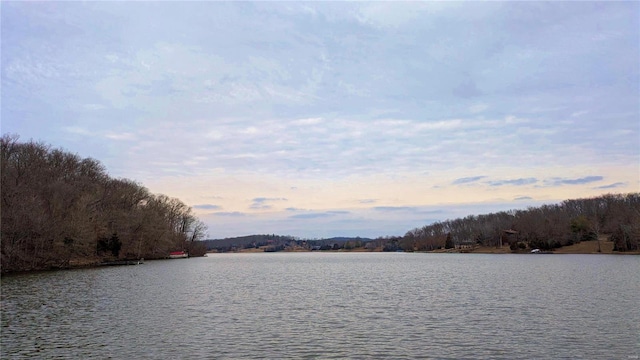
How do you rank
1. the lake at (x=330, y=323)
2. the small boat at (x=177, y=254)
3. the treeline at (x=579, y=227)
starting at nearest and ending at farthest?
the lake at (x=330, y=323)
the treeline at (x=579, y=227)
the small boat at (x=177, y=254)

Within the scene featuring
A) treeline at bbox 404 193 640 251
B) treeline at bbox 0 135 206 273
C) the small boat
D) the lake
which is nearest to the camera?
the lake

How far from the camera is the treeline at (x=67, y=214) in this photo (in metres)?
65.4

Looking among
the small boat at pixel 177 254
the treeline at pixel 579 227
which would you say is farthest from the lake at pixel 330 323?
the small boat at pixel 177 254

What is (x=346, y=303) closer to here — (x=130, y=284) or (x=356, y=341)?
(x=356, y=341)

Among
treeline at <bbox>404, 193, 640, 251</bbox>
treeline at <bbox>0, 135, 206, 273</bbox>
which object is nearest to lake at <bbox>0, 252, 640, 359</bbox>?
treeline at <bbox>0, 135, 206, 273</bbox>

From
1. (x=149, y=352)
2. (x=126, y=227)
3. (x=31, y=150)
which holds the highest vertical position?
(x=31, y=150)

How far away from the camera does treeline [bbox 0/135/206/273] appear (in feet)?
214

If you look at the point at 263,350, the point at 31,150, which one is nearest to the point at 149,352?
the point at 263,350

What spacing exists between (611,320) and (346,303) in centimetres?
1576

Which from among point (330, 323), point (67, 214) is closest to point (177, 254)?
point (67, 214)

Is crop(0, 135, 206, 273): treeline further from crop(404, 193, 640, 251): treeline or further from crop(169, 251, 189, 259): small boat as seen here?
crop(404, 193, 640, 251): treeline

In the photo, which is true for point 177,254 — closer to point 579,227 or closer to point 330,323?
point 579,227

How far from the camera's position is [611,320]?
24469mm

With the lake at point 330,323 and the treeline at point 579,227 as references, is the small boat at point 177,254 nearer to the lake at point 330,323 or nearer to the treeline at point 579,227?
the lake at point 330,323
